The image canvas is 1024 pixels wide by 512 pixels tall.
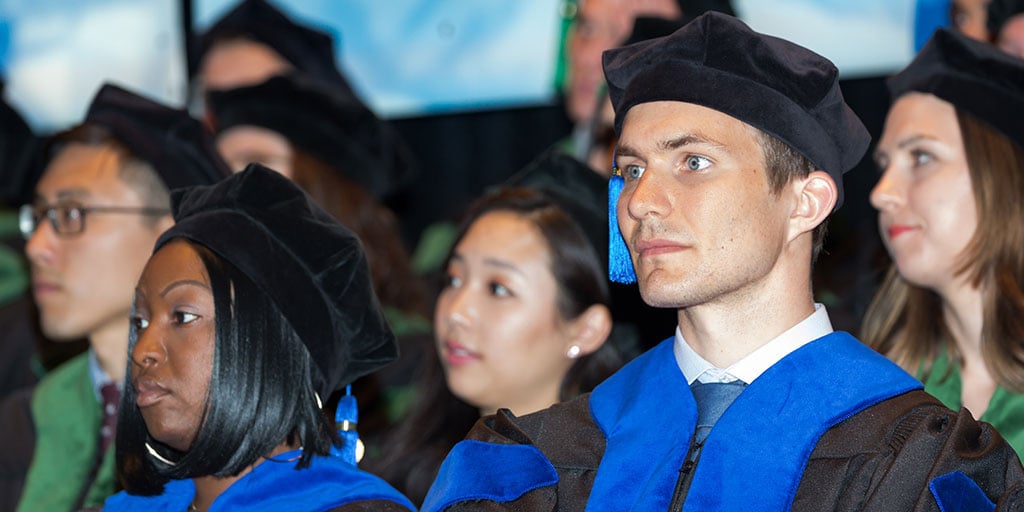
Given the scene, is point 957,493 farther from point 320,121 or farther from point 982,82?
point 320,121

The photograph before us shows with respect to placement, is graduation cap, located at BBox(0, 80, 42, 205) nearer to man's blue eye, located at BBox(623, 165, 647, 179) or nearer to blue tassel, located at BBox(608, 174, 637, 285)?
blue tassel, located at BBox(608, 174, 637, 285)

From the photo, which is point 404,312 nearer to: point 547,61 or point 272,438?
point 547,61

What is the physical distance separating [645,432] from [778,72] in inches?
26.9

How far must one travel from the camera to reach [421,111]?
245 inches

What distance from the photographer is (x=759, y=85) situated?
8.19ft

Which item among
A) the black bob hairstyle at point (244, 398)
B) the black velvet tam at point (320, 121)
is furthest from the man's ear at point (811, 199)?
the black velvet tam at point (320, 121)

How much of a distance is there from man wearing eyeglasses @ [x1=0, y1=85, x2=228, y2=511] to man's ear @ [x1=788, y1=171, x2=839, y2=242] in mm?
2105

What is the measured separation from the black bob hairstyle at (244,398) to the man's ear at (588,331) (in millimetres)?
1050

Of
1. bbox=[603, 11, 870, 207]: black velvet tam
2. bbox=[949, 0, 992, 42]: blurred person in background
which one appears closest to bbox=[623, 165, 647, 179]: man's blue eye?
bbox=[603, 11, 870, 207]: black velvet tam

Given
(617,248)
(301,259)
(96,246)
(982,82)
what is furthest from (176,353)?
(982,82)

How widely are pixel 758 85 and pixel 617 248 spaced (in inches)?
17.0

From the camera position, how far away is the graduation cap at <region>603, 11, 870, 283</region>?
249cm

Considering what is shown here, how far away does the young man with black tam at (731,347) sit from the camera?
2340mm

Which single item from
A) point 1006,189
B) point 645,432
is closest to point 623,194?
point 645,432
